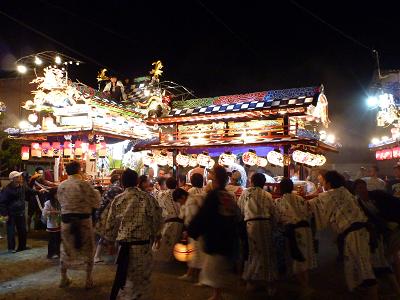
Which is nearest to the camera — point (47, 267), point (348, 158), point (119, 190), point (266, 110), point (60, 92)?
point (47, 267)

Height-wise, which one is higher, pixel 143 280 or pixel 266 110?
pixel 266 110

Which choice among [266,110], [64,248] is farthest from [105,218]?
[266,110]

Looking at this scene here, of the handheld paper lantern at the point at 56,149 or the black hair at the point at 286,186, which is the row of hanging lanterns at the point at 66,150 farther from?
the black hair at the point at 286,186

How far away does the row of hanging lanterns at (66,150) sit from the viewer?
49.2 ft

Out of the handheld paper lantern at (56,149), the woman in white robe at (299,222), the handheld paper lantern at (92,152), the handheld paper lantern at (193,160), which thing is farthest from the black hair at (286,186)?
the handheld paper lantern at (56,149)

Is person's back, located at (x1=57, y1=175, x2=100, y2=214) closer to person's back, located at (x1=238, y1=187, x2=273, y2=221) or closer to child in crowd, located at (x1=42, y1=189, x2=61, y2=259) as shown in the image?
child in crowd, located at (x1=42, y1=189, x2=61, y2=259)

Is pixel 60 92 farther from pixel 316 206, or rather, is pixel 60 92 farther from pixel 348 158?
pixel 348 158

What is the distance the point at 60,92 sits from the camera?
15344mm

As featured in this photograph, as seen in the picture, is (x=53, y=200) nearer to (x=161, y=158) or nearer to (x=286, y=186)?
(x=286, y=186)

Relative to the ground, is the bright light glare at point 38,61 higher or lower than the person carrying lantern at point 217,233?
higher

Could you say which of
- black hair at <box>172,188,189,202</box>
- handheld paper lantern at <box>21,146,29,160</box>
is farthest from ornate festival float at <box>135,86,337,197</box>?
handheld paper lantern at <box>21,146,29,160</box>

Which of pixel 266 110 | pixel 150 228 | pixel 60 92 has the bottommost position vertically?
pixel 150 228

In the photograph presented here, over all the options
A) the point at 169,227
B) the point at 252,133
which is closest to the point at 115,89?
the point at 252,133

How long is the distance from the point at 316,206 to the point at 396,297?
6.67 feet
